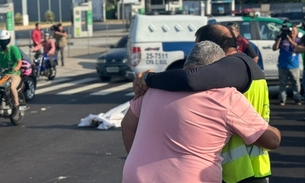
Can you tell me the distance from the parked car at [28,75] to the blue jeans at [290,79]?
5571 millimetres

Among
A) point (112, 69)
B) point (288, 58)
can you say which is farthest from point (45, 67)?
point (288, 58)

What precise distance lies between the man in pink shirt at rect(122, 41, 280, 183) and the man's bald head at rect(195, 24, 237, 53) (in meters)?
0.36

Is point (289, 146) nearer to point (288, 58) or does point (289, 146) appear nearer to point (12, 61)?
point (288, 58)

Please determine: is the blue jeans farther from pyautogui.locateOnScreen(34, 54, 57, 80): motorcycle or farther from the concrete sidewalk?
the concrete sidewalk

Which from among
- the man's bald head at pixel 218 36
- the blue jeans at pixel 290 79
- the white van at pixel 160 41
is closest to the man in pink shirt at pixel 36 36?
the white van at pixel 160 41

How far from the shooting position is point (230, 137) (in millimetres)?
3656

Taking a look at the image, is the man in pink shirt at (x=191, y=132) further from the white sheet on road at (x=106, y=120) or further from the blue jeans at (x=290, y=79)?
the blue jeans at (x=290, y=79)

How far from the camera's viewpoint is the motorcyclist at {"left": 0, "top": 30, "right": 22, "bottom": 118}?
40.0 ft

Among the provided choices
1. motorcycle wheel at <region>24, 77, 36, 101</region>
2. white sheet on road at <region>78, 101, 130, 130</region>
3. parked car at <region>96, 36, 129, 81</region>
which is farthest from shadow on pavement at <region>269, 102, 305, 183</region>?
parked car at <region>96, 36, 129, 81</region>

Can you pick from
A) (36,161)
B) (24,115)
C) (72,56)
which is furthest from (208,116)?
(72,56)

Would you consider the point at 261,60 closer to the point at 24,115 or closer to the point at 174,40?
the point at 174,40

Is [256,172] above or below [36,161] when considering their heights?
above

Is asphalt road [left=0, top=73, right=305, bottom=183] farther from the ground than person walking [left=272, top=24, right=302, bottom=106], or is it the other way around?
person walking [left=272, top=24, right=302, bottom=106]

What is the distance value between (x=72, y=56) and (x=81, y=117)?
18024mm
